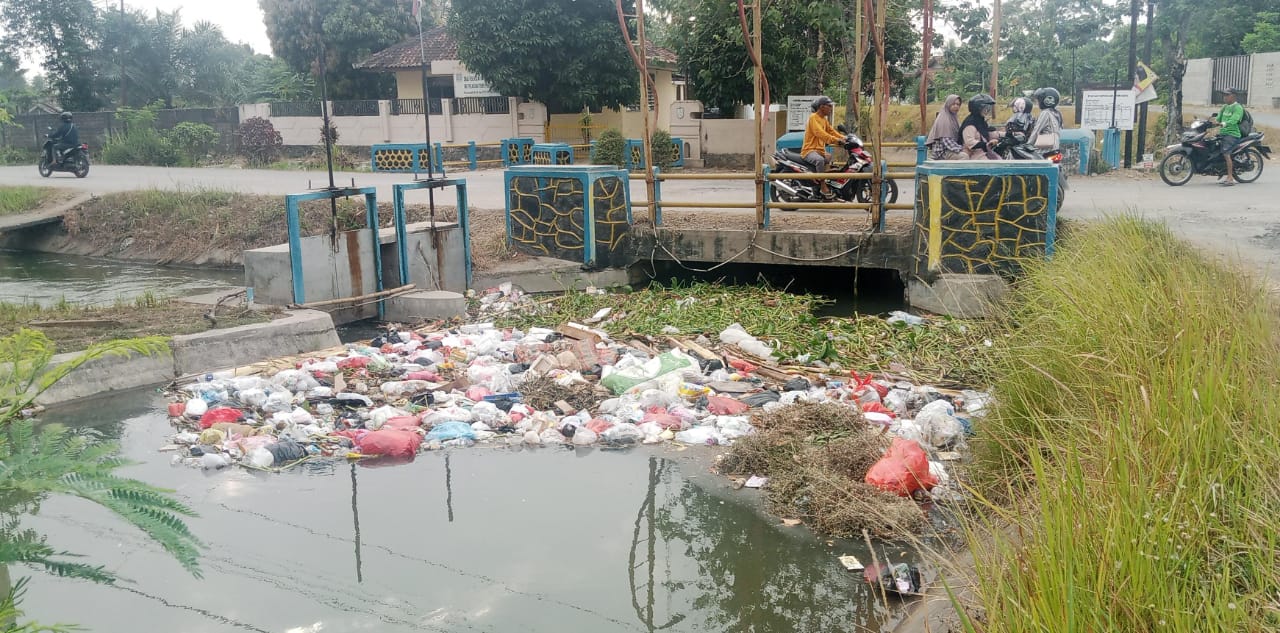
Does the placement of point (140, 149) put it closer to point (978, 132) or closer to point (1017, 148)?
point (978, 132)

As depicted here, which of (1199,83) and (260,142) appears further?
(1199,83)

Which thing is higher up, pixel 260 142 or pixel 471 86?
pixel 471 86

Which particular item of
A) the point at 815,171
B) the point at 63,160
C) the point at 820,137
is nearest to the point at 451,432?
the point at 815,171

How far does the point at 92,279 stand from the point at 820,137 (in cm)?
993

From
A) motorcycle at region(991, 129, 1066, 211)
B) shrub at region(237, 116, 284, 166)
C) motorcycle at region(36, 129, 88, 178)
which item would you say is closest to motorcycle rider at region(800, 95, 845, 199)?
motorcycle at region(991, 129, 1066, 211)

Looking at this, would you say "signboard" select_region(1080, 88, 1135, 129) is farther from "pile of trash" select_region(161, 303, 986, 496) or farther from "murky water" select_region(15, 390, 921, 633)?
"murky water" select_region(15, 390, 921, 633)

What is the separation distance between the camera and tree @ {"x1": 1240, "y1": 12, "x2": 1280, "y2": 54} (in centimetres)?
2986

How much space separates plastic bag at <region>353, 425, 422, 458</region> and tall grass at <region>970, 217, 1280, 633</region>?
10.6ft

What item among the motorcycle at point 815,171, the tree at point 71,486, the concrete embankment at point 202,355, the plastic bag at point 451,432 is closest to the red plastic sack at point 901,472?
the plastic bag at point 451,432

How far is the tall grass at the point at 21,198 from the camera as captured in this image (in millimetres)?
17969

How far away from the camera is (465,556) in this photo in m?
4.77

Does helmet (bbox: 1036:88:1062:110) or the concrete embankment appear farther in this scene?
helmet (bbox: 1036:88:1062:110)

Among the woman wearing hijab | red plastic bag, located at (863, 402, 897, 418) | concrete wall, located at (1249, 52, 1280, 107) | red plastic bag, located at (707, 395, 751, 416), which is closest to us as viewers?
red plastic bag, located at (863, 402, 897, 418)

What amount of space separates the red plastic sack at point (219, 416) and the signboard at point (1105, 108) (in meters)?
16.6
